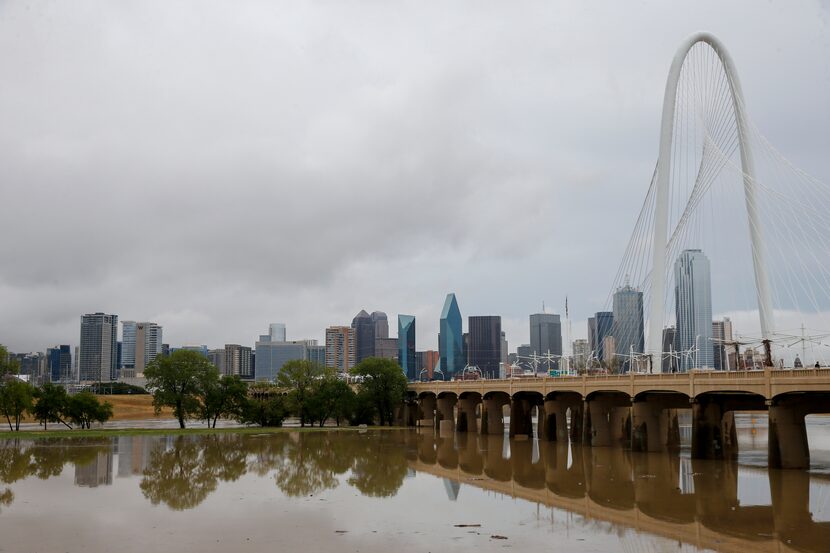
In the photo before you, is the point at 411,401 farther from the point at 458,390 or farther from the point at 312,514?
the point at 312,514

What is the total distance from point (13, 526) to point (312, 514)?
10.7 meters

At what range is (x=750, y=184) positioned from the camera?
6856 cm

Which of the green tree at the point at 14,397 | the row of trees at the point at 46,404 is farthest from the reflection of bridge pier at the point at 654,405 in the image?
the green tree at the point at 14,397

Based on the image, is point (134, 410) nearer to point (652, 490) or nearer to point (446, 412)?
point (446, 412)

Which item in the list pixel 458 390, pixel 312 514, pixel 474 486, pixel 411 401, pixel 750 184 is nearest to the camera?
pixel 312 514

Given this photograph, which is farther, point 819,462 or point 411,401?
point 411,401

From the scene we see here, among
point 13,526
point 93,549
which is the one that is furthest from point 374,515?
point 13,526

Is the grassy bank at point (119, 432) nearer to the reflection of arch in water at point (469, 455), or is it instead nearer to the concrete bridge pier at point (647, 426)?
the reflection of arch in water at point (469, 455)

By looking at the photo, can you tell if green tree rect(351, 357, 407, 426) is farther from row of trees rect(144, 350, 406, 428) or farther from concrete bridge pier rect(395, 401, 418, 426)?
concrete bridge pier rect(395, 401, 418, 426)

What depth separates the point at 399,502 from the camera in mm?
36031

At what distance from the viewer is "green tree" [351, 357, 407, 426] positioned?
349 feet

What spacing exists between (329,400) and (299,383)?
4.35 meters

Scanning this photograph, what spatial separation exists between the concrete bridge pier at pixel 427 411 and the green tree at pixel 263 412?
1946 cm

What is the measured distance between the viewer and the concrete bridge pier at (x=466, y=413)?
3914 inches
